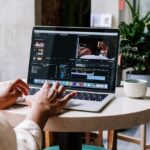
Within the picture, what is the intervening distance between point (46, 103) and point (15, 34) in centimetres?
187

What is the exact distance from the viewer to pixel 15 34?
3.01 m

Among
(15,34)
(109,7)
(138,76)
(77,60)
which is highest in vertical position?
(109,7)

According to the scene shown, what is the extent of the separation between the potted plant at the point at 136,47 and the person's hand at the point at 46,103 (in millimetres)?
1405

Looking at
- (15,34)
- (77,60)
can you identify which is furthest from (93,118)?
(15,34)

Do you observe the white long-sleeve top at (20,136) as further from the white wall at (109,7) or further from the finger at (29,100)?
the white wall at (109,7)

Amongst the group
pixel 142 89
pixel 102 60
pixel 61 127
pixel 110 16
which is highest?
pixel 110 16

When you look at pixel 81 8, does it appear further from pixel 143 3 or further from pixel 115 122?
pixel 115 122

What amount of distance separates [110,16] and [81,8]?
3.64 ft

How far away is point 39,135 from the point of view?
1090 millimetres

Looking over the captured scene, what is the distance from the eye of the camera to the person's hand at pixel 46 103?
3.84 feet

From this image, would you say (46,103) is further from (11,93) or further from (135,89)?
(135,89)

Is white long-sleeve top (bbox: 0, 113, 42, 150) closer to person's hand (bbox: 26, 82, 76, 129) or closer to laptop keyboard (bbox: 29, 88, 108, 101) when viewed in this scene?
person's hand (bbox: 26, 82, 76, 129)

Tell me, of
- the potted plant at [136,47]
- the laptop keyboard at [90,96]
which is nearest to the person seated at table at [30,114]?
the laptop keyboard at [90,96]

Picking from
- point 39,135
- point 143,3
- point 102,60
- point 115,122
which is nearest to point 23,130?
point 39,135
